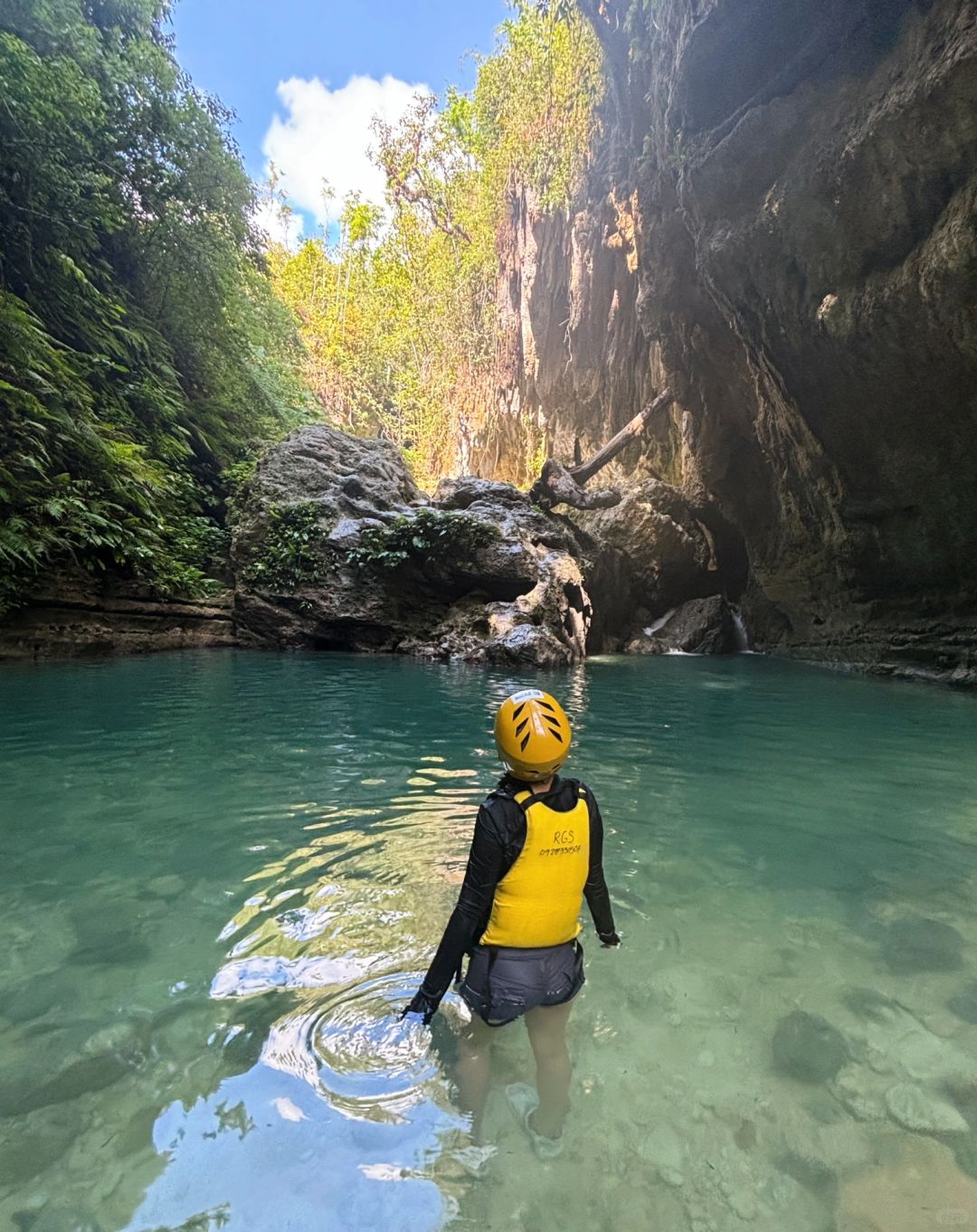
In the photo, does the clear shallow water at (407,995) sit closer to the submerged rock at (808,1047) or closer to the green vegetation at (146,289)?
the submerged rock at (808,1047)

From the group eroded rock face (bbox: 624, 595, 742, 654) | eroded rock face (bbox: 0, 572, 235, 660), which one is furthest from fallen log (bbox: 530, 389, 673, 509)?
eroded rock face (bbox: 0, 572, 235, 660)

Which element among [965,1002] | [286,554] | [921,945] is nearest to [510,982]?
[965,1002]

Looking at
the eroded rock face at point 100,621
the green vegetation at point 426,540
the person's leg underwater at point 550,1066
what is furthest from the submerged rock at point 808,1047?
the green vegetation at point 426,540

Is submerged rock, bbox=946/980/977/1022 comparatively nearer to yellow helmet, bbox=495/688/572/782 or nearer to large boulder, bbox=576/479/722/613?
yellow helmet, bbox=495/688/572/782

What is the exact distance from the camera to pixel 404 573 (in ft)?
48.5

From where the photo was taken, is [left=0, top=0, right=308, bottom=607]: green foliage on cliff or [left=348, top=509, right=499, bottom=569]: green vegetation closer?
[left=0, top=0, right=308, bottom=607]: green foliage on cliff

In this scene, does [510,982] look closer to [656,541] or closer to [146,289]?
[656,541]

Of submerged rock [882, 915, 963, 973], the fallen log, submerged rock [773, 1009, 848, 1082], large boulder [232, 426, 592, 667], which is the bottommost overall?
submerged rock [773, 1009, 848, 1082]

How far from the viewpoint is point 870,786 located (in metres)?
4.86

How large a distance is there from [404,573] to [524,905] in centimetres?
1312

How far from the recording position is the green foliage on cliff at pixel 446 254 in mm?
21391

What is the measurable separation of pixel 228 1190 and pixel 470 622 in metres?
12.3

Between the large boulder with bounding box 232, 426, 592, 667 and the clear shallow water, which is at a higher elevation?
the large boulder with bounding box 232, 426, 592, 667

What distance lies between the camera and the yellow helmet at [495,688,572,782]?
1.87 meters
